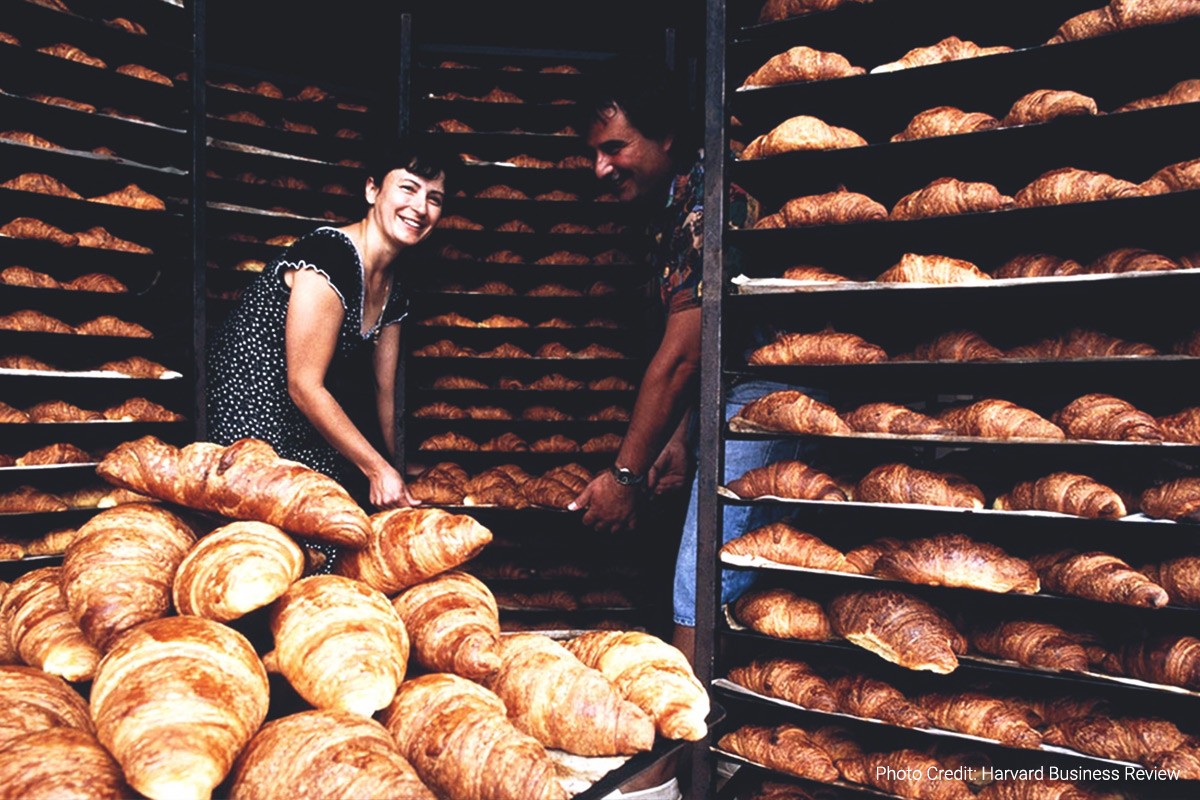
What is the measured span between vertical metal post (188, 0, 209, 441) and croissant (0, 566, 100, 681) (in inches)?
88.3

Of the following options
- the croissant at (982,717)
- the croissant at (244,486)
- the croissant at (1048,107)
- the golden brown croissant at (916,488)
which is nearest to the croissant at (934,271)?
the croissant at (1048,107)

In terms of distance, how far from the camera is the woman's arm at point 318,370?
2555mm

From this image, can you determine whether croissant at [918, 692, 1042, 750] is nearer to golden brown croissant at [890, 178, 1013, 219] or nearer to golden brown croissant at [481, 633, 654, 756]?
golden brown croissant at [890, 178, 1013, 219]

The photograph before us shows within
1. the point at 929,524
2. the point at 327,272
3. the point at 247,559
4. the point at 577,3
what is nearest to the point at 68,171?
the point at 327,272

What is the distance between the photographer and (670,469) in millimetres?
3312

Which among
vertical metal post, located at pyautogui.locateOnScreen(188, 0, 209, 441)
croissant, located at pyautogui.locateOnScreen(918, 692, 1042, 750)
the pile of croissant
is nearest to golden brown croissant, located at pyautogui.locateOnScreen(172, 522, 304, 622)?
the pile of croissant

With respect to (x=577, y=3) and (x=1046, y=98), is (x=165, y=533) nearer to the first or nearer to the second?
(x=1046, y=98)

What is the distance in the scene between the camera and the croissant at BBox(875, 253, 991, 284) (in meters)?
2.26

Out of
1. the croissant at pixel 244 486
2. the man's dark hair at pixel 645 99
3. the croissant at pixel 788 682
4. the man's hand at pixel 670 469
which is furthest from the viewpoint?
the man's hand at pixel 670 469

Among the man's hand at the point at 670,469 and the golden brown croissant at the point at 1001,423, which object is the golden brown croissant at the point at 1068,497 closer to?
the golden brown croissant at the point at 1001,423

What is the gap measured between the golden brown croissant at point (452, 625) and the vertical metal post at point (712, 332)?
1.34 meters

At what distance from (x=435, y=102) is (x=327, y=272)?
2107 mm

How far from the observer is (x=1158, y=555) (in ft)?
7.24

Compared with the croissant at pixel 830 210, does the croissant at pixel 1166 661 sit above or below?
below
